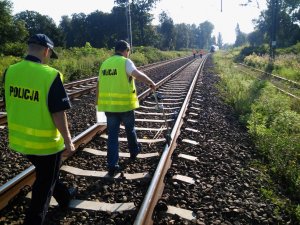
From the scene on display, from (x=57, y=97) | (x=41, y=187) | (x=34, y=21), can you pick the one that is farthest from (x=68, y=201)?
(x=34, y=21)

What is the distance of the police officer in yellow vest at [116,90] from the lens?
489 cm

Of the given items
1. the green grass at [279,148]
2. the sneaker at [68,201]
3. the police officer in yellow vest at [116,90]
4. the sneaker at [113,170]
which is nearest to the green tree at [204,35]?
the green grass at [279,148]

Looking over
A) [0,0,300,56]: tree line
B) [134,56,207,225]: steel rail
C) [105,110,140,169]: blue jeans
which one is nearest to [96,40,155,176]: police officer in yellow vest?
[105,110,140,169]: blue jeans

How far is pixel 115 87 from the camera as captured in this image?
4.98 m

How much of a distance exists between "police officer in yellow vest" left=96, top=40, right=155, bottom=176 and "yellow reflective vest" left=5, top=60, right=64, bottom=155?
69.3 inches

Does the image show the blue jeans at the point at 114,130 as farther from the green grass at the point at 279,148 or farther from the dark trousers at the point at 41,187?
the green grass at the point at 279,148

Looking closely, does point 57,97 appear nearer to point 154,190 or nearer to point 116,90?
point 154,190

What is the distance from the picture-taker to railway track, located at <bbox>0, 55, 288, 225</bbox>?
153 inches

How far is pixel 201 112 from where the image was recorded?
9.34 meters

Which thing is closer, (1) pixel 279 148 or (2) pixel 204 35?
(1) pixel 279 148

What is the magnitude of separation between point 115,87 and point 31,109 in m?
2.01

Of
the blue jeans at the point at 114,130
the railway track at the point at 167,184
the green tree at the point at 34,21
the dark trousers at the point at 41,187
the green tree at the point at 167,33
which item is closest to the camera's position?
the dark trousers at the point at 41,187

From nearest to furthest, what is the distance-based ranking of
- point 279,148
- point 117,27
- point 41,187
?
1. point 41,187
2. point 279,148
3. point 117,27

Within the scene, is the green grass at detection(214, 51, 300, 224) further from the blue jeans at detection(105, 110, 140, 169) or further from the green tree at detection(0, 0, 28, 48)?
the green tree at detection(0, 0, 28, 48)
